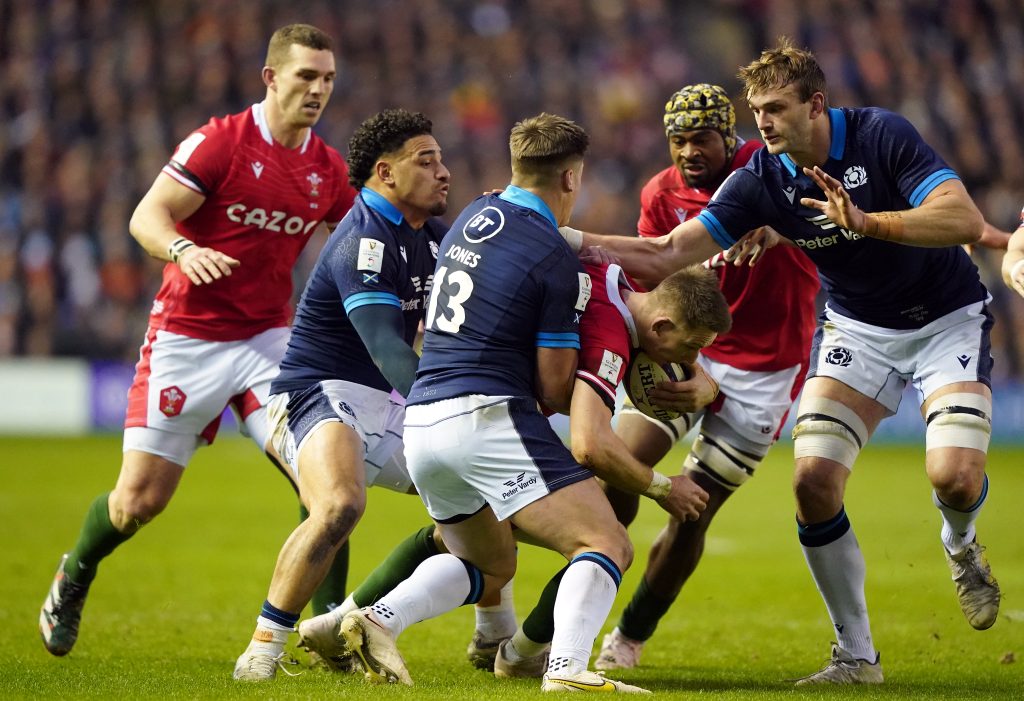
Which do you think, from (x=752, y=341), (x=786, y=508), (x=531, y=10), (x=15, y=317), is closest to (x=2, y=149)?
(x=15, y=317)

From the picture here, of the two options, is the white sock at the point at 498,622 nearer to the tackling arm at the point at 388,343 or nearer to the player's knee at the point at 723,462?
the tackling arm at the point at 388,343

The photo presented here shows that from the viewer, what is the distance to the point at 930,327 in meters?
6.96

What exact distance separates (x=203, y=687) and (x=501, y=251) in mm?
2240

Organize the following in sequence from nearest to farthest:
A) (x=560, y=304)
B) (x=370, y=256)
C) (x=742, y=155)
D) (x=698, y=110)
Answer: (x=560, y=304) < (x=370, y=256) < (x=698, y=110) < (x=742, y=155)

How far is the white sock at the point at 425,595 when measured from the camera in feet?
19.6

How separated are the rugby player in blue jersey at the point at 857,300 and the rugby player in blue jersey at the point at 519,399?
76 centimetres

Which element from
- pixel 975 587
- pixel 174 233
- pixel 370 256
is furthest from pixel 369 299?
pixel 975 587

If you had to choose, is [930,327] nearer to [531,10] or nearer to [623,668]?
[623,668]

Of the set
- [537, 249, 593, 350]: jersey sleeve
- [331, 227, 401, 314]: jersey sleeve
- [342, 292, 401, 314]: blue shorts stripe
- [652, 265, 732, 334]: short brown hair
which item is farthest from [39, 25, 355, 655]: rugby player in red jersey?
[652, 265, 732, 334]: short brown hair

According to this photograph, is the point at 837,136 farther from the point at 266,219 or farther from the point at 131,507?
the point at 131,507

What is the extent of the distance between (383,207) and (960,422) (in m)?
2.95

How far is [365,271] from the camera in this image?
6.38 meters

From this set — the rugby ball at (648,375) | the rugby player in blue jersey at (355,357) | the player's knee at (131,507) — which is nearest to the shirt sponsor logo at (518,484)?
the rugby player in blue jersey at (355,357)

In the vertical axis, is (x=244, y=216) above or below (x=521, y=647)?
above
